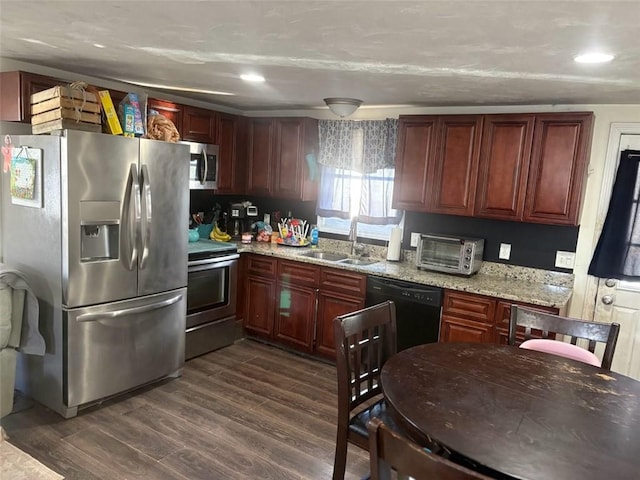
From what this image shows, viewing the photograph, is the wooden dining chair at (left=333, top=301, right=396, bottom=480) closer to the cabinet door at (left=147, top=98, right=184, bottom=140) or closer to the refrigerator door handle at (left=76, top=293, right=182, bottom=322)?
the refrigerator door handle at (left=76, top=293, right=182, bottom=322)

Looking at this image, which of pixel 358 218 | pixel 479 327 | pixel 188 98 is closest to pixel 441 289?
pixel 479 327

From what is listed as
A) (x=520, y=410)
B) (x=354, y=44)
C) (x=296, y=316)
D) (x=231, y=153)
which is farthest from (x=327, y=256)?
(x=520, y=410)

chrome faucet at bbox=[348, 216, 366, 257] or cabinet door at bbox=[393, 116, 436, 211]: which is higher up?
cabinet door at bbox=[393, 116, 436, 211]

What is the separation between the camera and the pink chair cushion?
2.32 metres

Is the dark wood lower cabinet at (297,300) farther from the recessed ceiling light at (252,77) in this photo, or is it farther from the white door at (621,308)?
the white door at (621,308)

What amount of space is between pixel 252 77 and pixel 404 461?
2638 millimetres

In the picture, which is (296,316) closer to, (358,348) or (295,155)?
(295,155)

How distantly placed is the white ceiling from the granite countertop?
1302 mm

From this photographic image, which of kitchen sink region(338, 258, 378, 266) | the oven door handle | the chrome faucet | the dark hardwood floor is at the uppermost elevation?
the chrome faucet

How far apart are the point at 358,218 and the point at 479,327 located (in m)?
1.60

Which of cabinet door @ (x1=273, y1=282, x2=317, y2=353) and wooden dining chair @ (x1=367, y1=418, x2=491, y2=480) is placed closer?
wooden dining chair @ (x1=367, y1=418, x2=491, y2=480)

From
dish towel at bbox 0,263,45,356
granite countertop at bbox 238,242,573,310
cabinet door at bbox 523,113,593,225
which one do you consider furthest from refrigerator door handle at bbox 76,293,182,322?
cabinet door at bbox 523,113,593,225

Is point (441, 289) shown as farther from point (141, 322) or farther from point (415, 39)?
point (141, 322)

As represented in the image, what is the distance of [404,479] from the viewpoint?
4.04 feet
